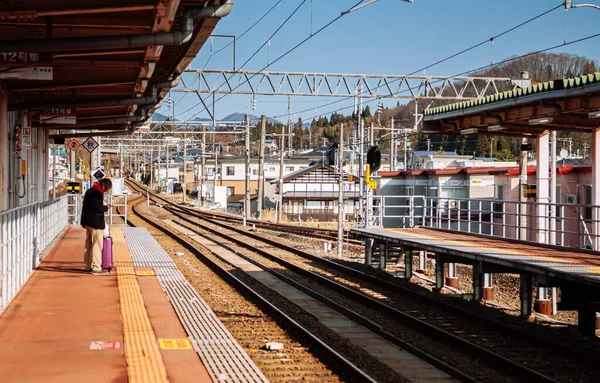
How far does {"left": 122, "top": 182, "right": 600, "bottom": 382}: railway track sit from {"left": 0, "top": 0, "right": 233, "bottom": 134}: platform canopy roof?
17.3ft

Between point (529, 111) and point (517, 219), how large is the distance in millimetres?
3339

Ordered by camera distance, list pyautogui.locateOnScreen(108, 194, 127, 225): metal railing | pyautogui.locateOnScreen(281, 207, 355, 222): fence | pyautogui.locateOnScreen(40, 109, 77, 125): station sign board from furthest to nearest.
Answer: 1. pyautogui.locateOnScreen(281, 207, 355, 222): fence
2. pyautogui.locateOnScreen(108, 194, 127, 225): metal railing
3. pyautogui.locateOnScreen(40, 109, 77, 125): station sign board

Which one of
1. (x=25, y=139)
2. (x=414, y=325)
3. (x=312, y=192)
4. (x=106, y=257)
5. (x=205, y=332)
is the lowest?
(x=414, y=325)

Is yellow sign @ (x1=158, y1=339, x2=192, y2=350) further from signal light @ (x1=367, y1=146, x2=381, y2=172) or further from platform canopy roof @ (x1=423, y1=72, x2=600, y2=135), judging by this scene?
signal light @ (x1=367, y1=146, x2=381, y2=172)

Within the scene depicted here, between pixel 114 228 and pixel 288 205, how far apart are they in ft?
108

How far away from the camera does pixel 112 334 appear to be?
905 centimetres

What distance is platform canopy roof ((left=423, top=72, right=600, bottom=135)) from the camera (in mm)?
14958

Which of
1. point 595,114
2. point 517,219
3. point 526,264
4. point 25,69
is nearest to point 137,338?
point 25,69

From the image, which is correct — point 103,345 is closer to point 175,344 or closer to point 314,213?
point 175,344

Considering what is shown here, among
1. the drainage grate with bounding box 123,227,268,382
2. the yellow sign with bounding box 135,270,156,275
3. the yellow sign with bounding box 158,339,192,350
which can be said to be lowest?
the drainage grate with bounding box 123,227,268,382

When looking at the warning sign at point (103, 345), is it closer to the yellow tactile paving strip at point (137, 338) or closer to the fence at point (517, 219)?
the yellow tactile paving strip at point (137, 338)

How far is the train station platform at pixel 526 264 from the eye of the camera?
421 inches

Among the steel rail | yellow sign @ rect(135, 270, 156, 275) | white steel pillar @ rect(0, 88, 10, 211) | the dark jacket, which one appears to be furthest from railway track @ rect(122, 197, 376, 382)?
white steel pillar @ rect(0, 88, 10, 211)

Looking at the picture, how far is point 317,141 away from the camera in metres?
164
